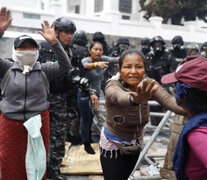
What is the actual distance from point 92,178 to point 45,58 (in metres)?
1.76

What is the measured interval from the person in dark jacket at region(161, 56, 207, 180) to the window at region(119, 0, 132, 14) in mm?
Result: 32267

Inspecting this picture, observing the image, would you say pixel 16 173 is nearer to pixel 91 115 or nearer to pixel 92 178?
pixel 92 178

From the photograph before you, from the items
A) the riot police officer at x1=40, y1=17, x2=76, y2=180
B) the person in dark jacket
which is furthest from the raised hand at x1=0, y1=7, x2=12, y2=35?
the person in dark jacket

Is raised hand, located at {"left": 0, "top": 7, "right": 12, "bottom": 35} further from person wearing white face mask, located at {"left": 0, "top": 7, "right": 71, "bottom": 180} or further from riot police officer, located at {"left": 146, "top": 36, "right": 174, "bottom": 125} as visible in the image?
riot police officer, located at {"left": 146, "top": 36, "right": 174, "bottom": 125}

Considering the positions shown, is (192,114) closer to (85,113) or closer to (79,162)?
(79,162)

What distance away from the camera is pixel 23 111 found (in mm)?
2604

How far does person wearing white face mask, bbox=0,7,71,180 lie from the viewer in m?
2.58

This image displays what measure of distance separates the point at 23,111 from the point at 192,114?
160 centimetres

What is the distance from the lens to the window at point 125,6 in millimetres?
32469

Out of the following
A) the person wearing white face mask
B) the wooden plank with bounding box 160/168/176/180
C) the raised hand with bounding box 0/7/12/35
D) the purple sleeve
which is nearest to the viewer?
the purple sleeve

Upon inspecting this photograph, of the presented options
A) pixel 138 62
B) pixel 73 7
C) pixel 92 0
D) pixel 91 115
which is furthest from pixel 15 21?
pixel 73 7

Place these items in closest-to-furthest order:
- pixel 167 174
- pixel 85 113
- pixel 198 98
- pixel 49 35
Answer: pixel 198 98
pixel 49 35
pixel 167 174
pixel 85 113

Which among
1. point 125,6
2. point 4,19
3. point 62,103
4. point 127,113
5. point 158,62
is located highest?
point 125,6

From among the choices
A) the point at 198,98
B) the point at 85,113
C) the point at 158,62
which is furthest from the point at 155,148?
the point at 198,98
